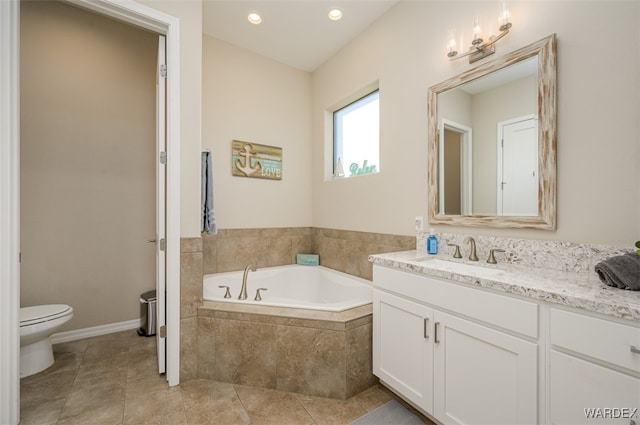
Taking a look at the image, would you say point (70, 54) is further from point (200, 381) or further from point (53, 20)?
point (200, 381)

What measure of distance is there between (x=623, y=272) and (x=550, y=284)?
22 centimetres

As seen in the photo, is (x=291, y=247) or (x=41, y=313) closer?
(x=41, y=313)

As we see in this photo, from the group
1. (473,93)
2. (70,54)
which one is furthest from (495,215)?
(70,54)

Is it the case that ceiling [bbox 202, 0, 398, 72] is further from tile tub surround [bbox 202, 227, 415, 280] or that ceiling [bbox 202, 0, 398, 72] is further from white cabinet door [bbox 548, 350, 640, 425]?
white cabinet door [bbox 548, 350, 640, 425]

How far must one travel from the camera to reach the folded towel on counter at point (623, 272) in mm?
A: 1010

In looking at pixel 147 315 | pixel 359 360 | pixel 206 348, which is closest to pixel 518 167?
pixel 359 360

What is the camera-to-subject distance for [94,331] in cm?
262

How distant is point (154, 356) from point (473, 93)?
3102mm

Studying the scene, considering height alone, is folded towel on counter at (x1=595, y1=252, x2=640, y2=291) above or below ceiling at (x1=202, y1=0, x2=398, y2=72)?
below

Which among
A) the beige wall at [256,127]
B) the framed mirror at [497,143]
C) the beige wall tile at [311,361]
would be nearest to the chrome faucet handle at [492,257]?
the framed mirror at [497,143]

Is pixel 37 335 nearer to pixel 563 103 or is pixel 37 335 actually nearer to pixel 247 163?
A: pixel 247 163

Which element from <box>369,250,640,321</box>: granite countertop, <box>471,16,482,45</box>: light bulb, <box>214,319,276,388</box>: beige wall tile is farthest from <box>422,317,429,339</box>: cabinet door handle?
<box>471,16,482,45</box>: light bulb

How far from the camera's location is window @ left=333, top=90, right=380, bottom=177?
2.68 m

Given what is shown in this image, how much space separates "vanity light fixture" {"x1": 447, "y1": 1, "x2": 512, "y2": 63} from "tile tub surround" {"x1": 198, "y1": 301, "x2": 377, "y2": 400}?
1792mm
